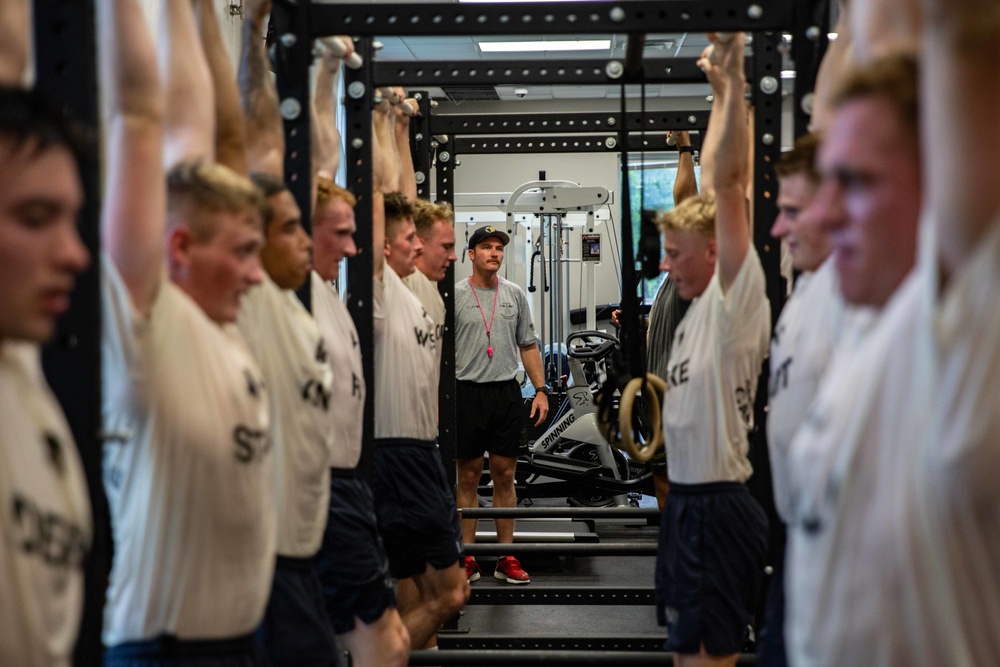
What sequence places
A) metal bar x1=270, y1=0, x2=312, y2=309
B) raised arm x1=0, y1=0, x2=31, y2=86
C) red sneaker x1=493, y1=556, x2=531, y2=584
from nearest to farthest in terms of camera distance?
raised arm x1=0, y1=0, x2=31, y2=86 → metal bar x1=270, y1=0, x2=312, y2=309 → red sneaker x1=493, y1=556, x2=531, y2=584

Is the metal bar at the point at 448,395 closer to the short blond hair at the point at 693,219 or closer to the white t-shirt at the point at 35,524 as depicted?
the short blond hair at the point at 693,219

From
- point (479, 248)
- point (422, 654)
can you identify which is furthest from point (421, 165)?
point (422, 654)

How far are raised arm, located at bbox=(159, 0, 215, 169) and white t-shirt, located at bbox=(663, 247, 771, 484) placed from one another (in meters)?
1.63

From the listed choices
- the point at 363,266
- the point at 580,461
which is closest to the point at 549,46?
the point at 580,461

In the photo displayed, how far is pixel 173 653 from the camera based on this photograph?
1768 mm

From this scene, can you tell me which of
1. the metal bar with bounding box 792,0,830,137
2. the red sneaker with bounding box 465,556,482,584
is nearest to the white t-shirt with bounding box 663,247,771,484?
the metal bar with bounding box 792,0,830,137

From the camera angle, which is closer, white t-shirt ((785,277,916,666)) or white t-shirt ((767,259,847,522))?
white t-shirt ((785,277,916,666))

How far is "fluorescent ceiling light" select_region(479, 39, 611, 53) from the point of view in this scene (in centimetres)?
1009

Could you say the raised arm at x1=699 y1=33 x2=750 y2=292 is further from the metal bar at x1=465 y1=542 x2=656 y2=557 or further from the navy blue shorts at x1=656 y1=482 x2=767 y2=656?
the metal bar at x1=465 y1=542 x2=656 y2=557

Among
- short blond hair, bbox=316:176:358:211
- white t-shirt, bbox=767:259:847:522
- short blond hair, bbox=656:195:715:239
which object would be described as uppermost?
short blond hair, bbox=316:176:358:211

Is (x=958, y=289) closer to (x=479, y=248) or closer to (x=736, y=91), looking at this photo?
(x=736, y=91)

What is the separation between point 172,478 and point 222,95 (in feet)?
3.02

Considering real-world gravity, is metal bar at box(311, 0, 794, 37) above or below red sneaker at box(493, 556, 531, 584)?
above

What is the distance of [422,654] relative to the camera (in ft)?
12.3
